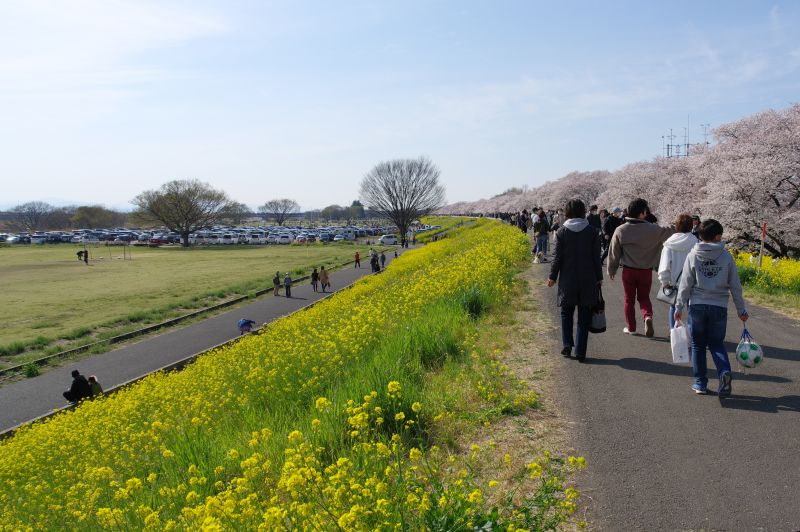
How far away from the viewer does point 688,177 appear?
31.9m

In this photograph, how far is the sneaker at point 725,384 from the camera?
4773 mm

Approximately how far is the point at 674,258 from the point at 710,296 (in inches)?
57.2

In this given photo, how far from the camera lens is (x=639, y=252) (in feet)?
23.7

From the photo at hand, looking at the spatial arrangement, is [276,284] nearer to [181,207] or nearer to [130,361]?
[130,361]

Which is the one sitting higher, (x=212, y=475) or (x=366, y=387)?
(x=366, y=387)

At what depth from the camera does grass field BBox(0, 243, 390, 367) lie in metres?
23.4

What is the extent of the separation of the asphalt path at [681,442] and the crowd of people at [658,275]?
0.37m

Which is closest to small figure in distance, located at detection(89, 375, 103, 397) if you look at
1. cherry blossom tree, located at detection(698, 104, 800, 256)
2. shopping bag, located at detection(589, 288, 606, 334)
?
shopping bag, located at detection(589, 288, 606, 334)

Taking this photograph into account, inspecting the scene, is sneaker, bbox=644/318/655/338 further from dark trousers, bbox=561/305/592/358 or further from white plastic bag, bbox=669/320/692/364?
white plastic bag, bbox=669/320/692/364

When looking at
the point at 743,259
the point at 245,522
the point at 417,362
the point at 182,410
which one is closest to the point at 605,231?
the point at 743,259

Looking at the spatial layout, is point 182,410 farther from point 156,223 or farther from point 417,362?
point 156,223

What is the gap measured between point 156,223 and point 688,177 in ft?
270

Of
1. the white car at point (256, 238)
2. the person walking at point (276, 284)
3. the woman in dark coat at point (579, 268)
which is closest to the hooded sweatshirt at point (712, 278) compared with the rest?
the woman in dark coat at point (579, 268)

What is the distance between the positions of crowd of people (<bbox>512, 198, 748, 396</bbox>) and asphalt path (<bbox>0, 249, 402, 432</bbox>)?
43.6 feet
